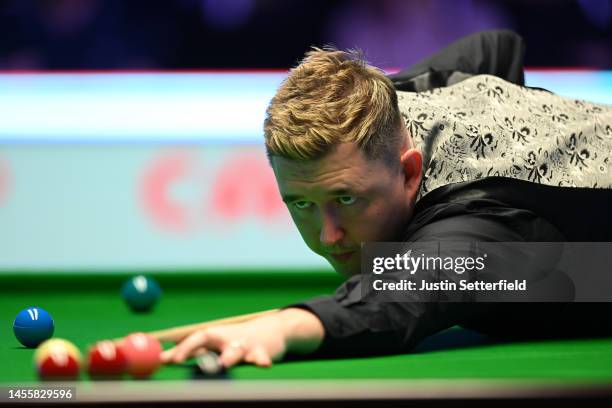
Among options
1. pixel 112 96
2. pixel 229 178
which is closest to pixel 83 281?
pixel 229 178

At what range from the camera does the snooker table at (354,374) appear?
1.90m

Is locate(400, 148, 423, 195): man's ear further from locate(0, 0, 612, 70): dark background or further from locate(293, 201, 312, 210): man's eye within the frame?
locate(0, 0, 612, 70): dark background

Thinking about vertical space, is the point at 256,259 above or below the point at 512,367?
above

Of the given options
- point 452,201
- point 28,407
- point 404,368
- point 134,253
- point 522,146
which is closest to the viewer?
point 28,407

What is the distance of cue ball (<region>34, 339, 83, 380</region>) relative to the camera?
2.17m

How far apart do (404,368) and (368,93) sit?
31.1 inches

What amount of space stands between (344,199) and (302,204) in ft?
0.38

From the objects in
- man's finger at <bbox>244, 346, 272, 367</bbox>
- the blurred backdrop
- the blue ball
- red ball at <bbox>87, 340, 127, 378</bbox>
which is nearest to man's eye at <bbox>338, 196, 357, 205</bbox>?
man's finger at <bbox>244, 346, 272, 367</bbox>

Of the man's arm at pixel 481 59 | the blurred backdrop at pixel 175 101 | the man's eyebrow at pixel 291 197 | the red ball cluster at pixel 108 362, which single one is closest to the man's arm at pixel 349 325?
the red ball cluster at pixel 108 362

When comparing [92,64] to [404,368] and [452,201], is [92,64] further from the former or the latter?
[404,368]

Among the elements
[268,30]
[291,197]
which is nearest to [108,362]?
[291,197]

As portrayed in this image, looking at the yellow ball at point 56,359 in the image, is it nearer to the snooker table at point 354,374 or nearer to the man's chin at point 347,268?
the snooker table at point 354,374

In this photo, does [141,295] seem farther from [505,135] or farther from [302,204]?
[505,135]

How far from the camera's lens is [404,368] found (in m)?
2.37
